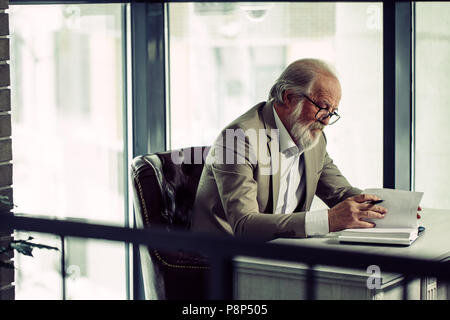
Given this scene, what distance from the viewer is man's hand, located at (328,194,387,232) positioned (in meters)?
2.26

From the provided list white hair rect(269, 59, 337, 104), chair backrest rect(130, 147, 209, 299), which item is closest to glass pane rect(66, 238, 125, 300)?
chair backrest rect(130, 147, 209, 299)

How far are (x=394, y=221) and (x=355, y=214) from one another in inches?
5.1

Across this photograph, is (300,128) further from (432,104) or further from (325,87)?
(432,104)

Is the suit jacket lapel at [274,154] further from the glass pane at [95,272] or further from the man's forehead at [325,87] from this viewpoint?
the glass pane at [95,272]

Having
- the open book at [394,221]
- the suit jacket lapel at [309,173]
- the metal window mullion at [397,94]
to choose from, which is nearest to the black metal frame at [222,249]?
the open book at [394,221]

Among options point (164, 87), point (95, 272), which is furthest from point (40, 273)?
point (164, 87)

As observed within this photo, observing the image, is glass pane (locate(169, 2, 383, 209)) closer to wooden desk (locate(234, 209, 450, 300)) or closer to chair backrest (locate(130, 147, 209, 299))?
chair backrest (locate(130, 147, 209, 299))

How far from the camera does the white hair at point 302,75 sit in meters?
2.55

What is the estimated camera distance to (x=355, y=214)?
2264 millimetres

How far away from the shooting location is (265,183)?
8.30 ft

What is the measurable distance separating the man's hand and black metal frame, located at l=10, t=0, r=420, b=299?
0.73 m

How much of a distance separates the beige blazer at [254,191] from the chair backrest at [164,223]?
0.10 metres

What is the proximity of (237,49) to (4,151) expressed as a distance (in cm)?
142
